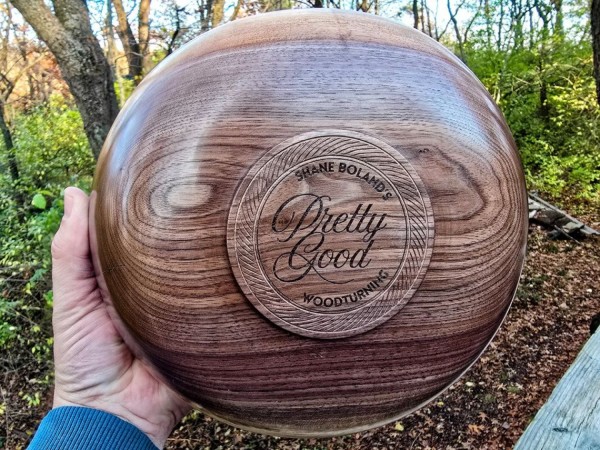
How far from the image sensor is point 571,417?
1.43 meters

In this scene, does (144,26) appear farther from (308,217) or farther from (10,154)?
(308,217)

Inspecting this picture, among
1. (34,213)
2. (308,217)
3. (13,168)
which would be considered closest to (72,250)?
(308,217)

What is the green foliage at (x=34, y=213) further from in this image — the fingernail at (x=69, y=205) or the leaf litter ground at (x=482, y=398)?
the fingernail at (x=69, y=205)

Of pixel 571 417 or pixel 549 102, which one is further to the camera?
pixel 549 102

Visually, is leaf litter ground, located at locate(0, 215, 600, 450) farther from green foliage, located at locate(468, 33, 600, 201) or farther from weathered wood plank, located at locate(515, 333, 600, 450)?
green foliage, located at locate(468, 33, 600, 201)

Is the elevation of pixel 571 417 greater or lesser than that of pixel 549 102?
Answer: lesser

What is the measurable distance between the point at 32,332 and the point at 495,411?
395 centimetres

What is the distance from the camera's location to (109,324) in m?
1.45

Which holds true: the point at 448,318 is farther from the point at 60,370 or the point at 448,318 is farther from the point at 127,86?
the point at 127,86

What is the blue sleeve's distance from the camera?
4.09 feet

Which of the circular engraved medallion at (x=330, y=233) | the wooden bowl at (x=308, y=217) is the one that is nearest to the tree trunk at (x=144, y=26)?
the wooden bowl at (x=308, y=217)

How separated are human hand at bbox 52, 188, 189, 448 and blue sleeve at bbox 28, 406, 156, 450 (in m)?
0.07

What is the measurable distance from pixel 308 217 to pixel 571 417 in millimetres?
1093

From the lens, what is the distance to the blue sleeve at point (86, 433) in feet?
4.09
